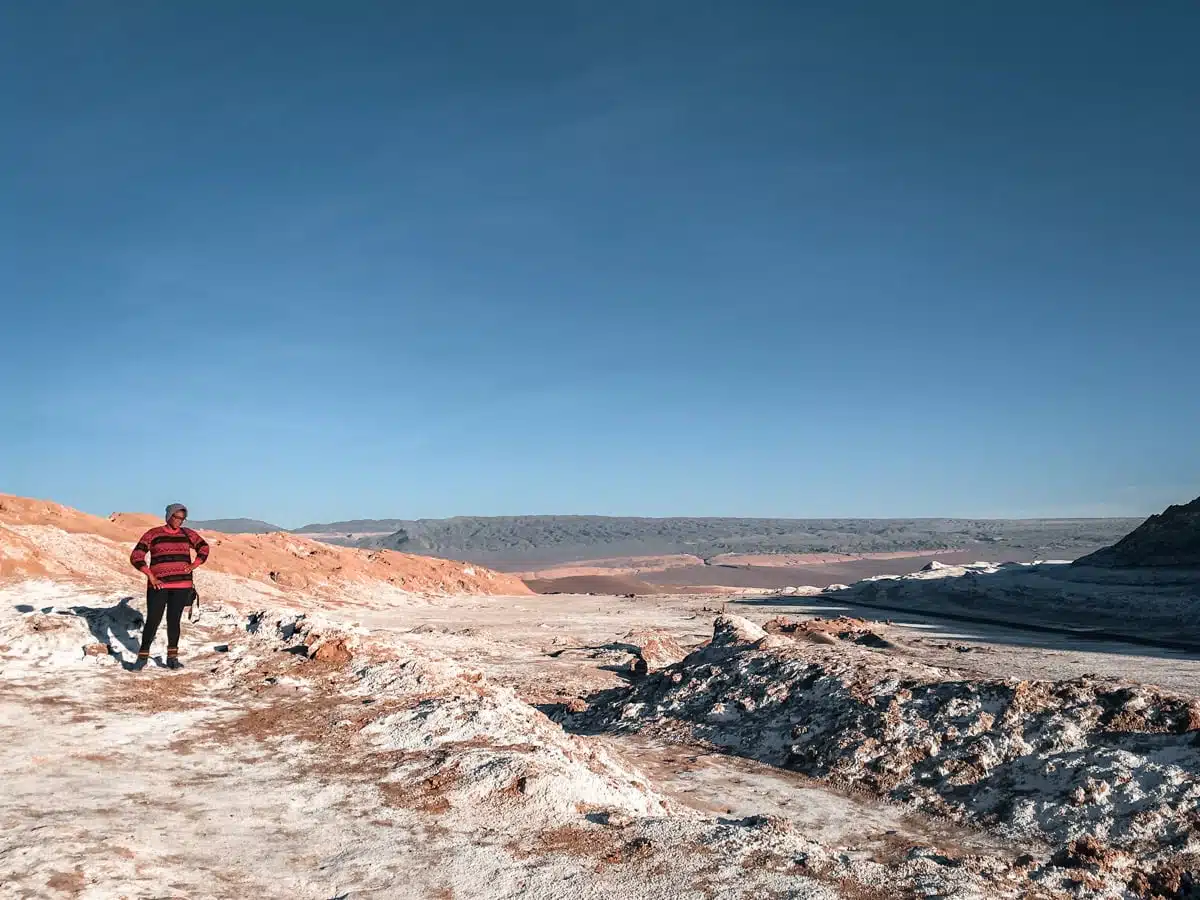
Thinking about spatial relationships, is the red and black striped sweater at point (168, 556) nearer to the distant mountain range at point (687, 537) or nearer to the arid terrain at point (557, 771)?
the arid terrain at point (557, 771)

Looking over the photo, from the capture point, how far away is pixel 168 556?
27.1ft

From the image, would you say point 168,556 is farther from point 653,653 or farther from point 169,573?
point 653,653

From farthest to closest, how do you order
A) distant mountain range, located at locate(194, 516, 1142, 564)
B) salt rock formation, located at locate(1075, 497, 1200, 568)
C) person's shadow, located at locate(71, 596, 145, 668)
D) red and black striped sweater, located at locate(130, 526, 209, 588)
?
distant mountain range, located at locate(194, 516, 1142, 564), salt rock formation, located at locate(1075, 497, 1200, 568), person's shadow, located at locate(71, 596, 145, 668), red and black striped sweater, located at locate(130, 526, 209, 588)

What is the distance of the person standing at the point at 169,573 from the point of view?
8227 millimetres

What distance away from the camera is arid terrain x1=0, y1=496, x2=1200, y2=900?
4.24 metres

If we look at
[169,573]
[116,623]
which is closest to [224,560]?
[116,623]

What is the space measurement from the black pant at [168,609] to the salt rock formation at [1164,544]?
95.7ft

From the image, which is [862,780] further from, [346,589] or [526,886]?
[346,589]

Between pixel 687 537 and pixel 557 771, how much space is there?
404 ft

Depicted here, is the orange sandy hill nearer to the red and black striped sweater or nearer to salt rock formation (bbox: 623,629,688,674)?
the red and black striped sweater

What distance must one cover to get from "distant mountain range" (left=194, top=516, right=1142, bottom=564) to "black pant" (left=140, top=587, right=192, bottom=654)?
255 feet

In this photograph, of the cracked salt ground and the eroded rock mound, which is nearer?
the cracked salt ground

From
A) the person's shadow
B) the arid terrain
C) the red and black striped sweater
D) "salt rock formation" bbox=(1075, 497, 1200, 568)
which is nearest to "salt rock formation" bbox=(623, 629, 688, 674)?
the arid terrain

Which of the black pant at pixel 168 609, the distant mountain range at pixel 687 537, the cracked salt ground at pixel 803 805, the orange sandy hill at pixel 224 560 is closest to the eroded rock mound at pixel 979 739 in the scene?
the cracked salt ground at pixel 803 805
